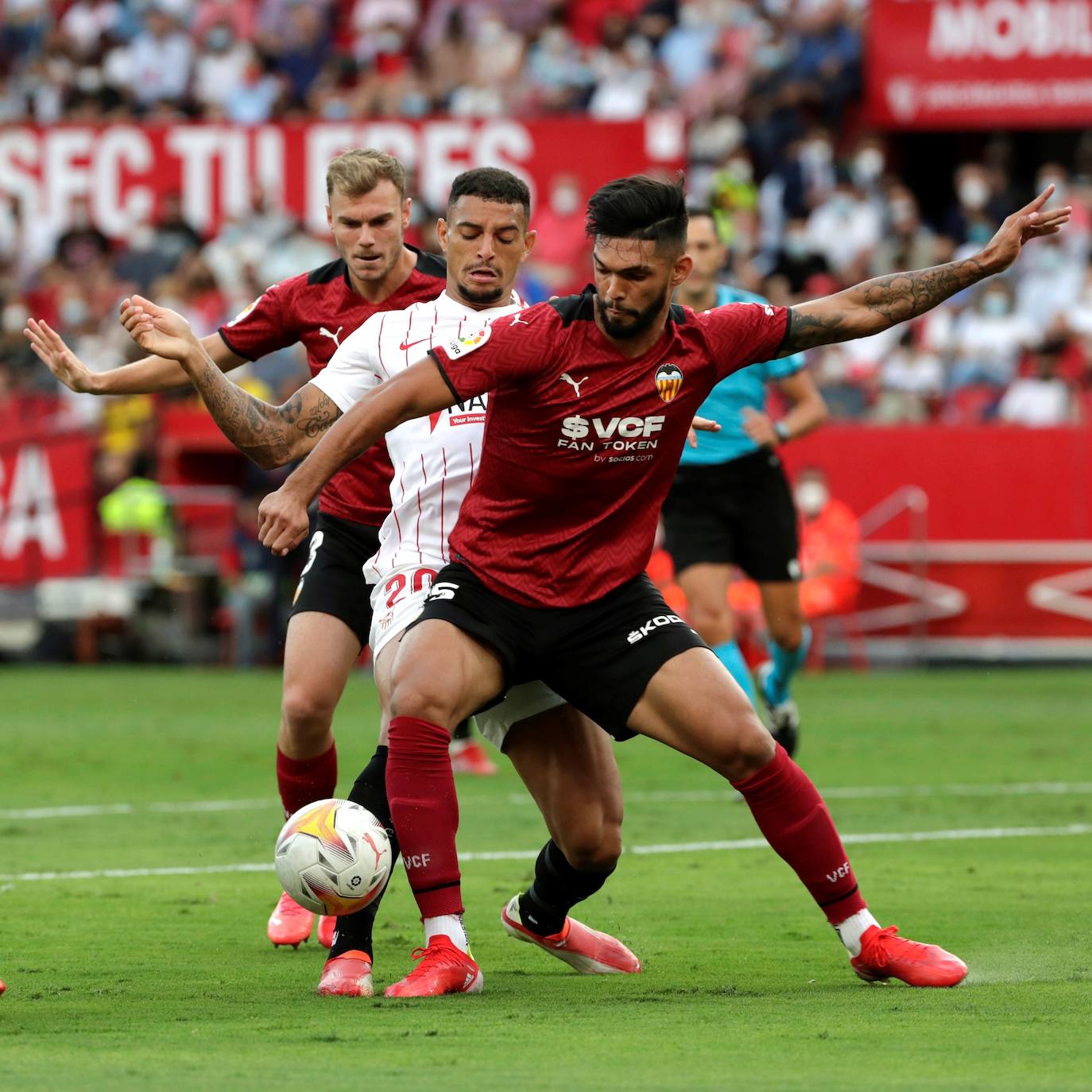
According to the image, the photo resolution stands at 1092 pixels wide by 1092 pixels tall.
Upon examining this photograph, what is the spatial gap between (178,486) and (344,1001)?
16.2m

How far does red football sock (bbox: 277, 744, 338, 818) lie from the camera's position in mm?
7605

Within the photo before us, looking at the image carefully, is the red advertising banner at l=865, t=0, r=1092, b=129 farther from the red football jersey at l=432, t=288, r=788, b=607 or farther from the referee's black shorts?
the red football jersey at l=432, t=288, r=788, b=607

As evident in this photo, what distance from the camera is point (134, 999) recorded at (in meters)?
6.22

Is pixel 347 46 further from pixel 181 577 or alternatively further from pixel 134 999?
pixel 134 999

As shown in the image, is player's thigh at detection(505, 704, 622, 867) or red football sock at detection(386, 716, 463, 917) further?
player's thigh at detection(505, 704, 622, 867)

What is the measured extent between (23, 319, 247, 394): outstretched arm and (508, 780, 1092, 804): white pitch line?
4612 mm

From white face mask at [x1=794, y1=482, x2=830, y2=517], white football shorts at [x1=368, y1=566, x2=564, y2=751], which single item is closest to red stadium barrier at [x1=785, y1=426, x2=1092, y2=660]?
white face mask at [x1=794, y1=482, x2=830, y2=517]

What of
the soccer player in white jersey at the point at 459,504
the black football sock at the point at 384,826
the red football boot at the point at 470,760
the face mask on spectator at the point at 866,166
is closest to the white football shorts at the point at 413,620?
the soccer player in white jersey at the point at 459,504

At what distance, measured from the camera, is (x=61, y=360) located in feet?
23.1

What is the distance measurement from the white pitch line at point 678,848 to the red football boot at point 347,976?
2.74m

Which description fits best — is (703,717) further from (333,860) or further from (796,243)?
(796,243)

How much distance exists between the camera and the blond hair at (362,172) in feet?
24.5

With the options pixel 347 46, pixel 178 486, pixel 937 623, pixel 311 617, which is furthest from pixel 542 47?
pixel 311 617

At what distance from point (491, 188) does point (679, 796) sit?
18.1 ft
